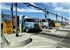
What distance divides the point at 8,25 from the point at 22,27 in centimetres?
342

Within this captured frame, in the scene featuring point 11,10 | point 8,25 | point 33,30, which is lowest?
point 33,30

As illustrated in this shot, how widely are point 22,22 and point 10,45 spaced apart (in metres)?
9.00

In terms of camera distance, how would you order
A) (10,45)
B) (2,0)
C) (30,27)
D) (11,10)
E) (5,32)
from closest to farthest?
(2,0) → (10,45) → (5,32) → (11,10) → (30,27)

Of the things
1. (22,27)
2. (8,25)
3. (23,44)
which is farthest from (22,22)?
(23,44)

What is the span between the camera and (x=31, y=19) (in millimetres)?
15359

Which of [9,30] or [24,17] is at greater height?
[24,17]

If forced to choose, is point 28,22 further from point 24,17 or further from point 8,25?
point 8,25

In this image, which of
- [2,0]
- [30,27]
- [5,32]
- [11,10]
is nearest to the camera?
[2,0]

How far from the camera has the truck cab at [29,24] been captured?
14.8 meters

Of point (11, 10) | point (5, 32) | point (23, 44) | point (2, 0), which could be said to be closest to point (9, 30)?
point (5, 32)

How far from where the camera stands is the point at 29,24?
14.9 m

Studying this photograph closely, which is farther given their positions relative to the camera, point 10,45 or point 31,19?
point 31,19

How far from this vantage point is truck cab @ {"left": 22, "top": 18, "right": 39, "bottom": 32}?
583 inches

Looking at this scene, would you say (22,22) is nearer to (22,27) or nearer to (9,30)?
(22,27)
